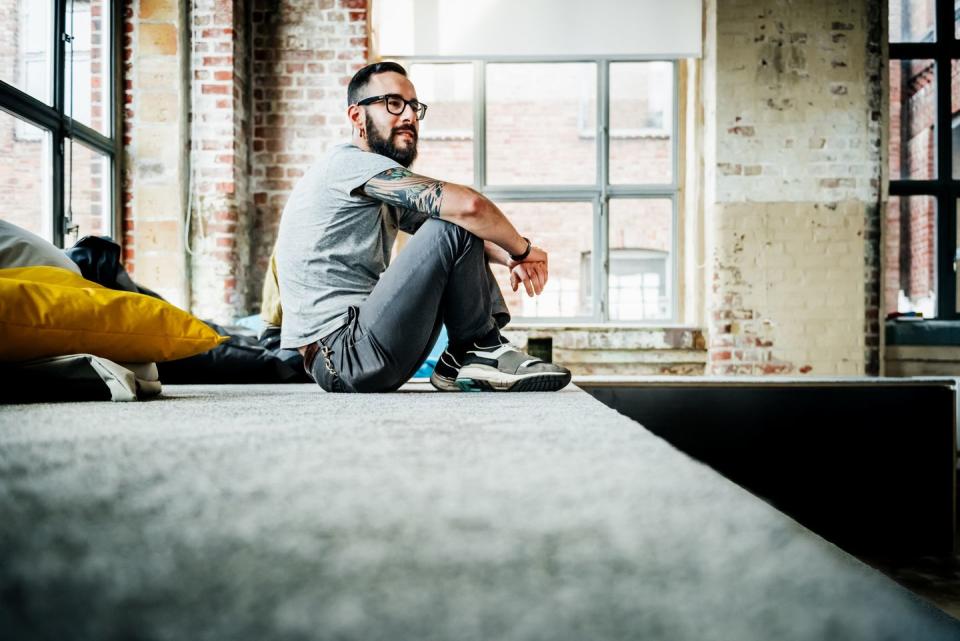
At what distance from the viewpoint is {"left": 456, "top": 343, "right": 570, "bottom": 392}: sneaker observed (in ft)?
6.02

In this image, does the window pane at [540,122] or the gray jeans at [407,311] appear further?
the window pane at [540,122]

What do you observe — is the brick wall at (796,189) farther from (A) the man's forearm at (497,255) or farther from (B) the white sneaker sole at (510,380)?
(B) the white sneaker sole at (510,380)

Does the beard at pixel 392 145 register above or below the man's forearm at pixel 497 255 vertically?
above

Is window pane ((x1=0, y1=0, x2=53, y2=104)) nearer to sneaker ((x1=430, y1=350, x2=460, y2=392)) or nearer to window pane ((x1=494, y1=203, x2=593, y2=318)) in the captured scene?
sneaker ((x1=430, y1=350, x2=460, y2=392))

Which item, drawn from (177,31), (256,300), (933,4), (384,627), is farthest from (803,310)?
(384,627)

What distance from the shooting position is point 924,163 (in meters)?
4.70

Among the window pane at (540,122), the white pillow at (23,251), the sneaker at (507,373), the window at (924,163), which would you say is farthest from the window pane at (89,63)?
the window at (924,163)

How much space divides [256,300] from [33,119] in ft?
5.15

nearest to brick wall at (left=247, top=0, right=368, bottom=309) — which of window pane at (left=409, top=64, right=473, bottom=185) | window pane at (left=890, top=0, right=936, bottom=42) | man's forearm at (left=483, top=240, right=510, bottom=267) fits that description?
window pane at (left=409, top=64, right=473, bottom=185)

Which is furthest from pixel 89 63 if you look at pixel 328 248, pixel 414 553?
pixel 414 553

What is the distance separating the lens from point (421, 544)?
1.38ft

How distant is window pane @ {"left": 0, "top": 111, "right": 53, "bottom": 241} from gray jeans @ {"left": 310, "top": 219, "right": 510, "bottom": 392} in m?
1.97

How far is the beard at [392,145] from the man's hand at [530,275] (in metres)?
0.46

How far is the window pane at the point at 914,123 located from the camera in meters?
4.70
